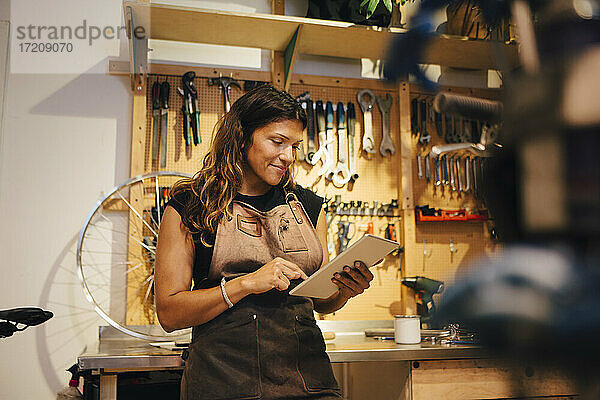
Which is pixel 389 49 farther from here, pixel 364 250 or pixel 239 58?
pixel 239 58

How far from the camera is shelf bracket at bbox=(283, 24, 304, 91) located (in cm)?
253

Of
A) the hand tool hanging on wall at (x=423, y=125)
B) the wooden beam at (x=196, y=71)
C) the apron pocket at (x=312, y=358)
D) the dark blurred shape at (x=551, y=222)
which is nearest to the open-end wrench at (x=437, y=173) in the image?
the hand tool hanging on wall at (x=423, y=125)

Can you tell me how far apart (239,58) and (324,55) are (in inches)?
16.9

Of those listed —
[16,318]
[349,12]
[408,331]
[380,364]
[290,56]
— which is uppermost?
[349,12]

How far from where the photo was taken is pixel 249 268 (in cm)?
139

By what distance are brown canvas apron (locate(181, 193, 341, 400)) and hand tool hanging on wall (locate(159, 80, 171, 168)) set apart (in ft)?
4.04

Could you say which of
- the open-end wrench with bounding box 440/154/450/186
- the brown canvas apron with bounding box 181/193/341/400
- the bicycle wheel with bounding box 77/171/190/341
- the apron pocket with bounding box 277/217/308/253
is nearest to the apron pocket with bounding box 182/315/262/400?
the brown canvas apron with bounding box 181/193/341/400

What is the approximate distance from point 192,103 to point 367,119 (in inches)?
34.2

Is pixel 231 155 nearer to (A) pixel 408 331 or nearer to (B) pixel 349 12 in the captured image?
(A) pixel 408 331

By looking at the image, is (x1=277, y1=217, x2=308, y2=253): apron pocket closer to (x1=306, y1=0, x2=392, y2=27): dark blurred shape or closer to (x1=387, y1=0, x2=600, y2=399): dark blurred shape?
(x1=387, y1=0, x2=600, y2=399): dark blurred shape

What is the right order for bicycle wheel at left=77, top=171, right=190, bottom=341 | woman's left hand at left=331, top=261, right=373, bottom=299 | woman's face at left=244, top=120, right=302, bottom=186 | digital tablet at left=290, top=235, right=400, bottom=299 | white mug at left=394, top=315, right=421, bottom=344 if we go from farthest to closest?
bicycle wheel at left=77, top=171, right=190, bottom=341 < white mug at left=394, top=315, right=421, bottom=344 < woman's face at left=244, top=120, right=302, bottom=186 < woman's left hand at left=331, top=261, right=373, bottom=299 < digital tablet at left=290, top=235, right=400, bottom=299

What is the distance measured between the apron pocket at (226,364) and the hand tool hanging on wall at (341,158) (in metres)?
1.49

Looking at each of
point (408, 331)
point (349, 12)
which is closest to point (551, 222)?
point (408, 331)

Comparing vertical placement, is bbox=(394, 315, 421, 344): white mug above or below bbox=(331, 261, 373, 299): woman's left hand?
below
